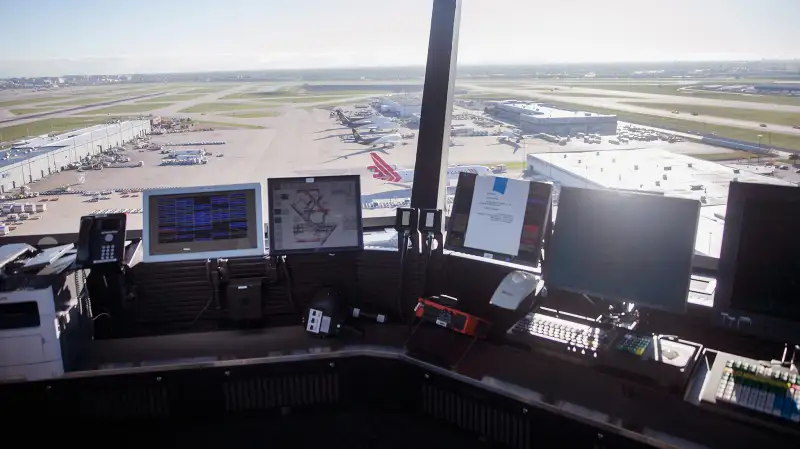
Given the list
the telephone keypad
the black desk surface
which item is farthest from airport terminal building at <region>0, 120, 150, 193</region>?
the black desk surface

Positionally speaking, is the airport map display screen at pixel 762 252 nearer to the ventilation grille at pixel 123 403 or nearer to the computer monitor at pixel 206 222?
the computer monitor at pixel 206 222

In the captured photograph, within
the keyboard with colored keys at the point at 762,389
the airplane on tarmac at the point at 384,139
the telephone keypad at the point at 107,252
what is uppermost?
the airplane on tarmac at the point at 384,139

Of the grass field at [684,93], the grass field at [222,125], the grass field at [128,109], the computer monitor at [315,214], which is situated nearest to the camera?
the computer monitor at [315,214]

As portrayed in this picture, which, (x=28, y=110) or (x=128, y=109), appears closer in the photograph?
(x=28, y=110)

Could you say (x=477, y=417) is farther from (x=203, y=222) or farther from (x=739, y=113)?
(x=739, y=113)

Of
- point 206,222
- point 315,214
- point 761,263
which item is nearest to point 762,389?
point 761,263

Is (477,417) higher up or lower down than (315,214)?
lower down

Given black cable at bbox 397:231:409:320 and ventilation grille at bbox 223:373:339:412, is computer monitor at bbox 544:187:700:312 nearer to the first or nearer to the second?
black cable at bbox 397:231:409:320

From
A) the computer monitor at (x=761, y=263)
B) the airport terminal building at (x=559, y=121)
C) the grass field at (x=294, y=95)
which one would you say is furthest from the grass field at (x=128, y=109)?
the computer monitor at (x=761, y=263)
